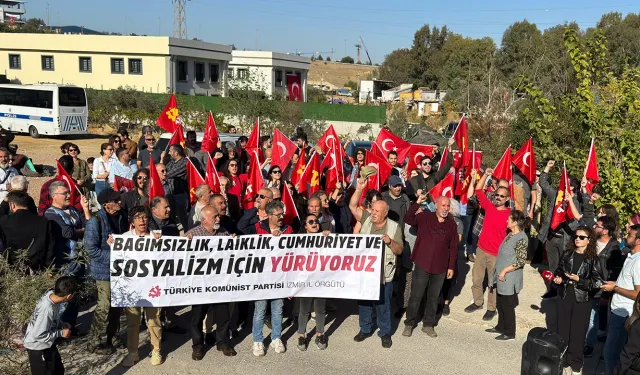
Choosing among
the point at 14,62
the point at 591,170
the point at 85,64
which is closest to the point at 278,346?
the point at 591,170

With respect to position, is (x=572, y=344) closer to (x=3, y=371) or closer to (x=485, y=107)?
(x=3, y=371)

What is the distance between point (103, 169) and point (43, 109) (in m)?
23.1

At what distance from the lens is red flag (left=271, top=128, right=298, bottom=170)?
11039mm

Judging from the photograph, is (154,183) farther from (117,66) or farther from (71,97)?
(117,66)

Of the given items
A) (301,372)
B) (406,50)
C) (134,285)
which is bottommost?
(301,372)

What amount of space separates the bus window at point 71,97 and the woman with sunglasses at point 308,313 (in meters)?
26.9

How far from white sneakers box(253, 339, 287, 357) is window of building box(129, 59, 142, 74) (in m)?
42.3

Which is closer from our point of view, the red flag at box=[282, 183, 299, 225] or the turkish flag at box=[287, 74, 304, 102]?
the red flag at box=[282, 183, 299, 225]

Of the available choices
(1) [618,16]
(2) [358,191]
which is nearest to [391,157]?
(2) [358,191]

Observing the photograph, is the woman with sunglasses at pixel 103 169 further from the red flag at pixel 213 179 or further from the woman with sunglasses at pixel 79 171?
the red flag at pixel 213 179

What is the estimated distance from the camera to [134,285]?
644 cm

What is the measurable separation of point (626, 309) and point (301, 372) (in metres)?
3.51

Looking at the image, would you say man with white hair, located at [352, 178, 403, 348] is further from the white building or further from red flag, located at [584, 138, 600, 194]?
the white building

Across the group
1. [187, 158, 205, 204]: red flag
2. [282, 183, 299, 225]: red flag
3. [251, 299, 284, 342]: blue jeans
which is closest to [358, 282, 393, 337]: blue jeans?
[251, 299, 284, 342]: blue jeans
